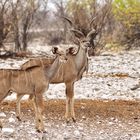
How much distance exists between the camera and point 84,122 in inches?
345

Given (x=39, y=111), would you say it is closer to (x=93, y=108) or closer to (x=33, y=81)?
(x=33, y=81)

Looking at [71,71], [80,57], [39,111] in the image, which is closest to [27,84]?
[39,111]

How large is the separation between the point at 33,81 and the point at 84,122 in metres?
1.46

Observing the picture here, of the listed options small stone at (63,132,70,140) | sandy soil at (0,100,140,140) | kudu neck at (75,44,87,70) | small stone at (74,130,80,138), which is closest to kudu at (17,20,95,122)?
kudu neck at (75,44,87,70)

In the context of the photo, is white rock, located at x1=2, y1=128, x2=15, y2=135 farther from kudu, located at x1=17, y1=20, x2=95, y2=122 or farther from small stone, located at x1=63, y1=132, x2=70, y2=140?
kudu, located at x1=17, y1=20, x2=95, y2=122

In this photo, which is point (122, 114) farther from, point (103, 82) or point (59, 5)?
point (59, 5)

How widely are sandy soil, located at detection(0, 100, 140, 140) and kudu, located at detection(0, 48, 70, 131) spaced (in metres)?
0.37

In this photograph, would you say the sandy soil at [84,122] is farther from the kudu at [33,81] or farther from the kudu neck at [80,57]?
the kudu neck at [80,57]

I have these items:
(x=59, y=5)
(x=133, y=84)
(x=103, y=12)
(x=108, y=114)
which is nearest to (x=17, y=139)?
(x=108, y=114)

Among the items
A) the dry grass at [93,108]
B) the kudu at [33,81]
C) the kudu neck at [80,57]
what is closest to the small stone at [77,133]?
the kudu at [33,81]

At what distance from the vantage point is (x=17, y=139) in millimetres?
7234

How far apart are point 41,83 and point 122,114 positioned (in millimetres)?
2161

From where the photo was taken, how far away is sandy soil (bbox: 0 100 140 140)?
7.59 metres

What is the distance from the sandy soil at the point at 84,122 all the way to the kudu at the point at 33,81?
0.37 metres
